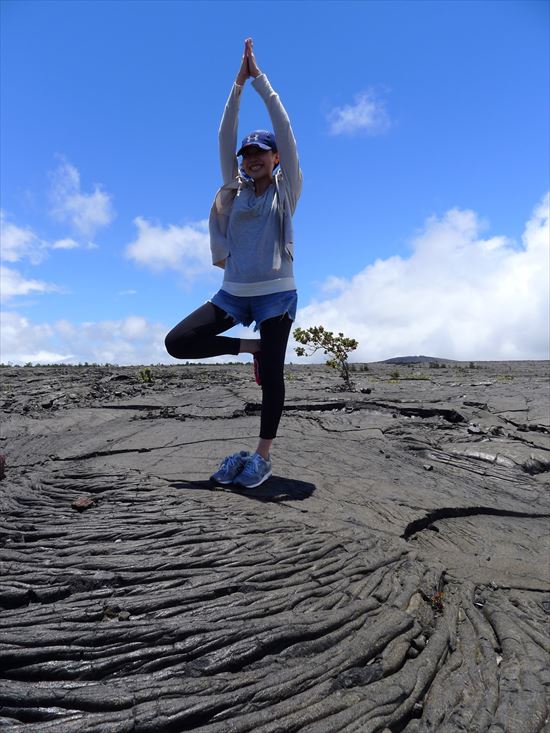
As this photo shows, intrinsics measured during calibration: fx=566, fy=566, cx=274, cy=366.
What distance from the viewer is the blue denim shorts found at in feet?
11.4

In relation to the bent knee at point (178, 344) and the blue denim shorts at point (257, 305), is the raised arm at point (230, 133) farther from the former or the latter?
the bent knee at point (178, 344)

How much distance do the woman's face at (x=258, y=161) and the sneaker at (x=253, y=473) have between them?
180 cm

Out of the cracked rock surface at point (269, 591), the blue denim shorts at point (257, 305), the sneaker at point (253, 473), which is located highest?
the blue denim shorts at point (257, 305)

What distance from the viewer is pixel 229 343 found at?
11.7ft

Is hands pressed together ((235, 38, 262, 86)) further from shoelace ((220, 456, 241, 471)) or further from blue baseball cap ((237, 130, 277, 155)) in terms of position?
shoelace ((220, 456, 241, 471))

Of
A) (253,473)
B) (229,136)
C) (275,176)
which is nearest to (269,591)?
(253,473)

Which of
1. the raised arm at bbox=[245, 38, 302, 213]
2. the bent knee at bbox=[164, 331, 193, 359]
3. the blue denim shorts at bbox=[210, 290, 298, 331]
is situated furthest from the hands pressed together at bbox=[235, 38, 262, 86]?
the bent knee at bbox=[164, 331, 193, 359]

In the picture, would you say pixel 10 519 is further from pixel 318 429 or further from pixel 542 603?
pixel 318 429

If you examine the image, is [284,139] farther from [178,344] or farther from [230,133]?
[178,344]

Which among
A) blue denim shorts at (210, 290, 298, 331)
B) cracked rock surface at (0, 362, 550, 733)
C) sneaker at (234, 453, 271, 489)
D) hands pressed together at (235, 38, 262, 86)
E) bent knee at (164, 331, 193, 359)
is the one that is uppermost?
hands pressed together at (235, 38, 262, 86)

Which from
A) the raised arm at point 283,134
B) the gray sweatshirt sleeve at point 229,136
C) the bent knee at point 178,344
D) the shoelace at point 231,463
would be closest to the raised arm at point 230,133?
the gray sweatshirt sleeve at point 229,136

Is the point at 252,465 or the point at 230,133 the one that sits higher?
the point at 230,133

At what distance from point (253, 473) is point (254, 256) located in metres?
1.36

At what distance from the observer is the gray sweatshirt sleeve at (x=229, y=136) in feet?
12.0
